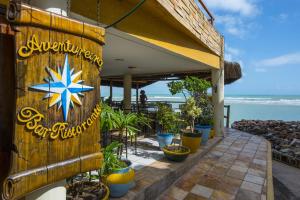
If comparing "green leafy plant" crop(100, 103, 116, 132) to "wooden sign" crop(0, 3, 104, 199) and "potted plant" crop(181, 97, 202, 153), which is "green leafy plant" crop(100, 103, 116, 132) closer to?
"wooden sign" crop(0, 3, 104, 199)

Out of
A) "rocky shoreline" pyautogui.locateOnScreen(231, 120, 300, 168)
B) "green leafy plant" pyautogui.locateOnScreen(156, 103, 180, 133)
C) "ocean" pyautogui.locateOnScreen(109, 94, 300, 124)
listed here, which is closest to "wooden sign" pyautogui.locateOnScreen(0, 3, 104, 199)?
"green leafy plant" pyautogui.locateOnScreen(156, 103, 180, 133)

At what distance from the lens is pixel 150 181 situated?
9.75ft

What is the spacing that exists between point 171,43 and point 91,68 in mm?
2611

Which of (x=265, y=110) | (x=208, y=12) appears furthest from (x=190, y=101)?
(x=265, y=110)

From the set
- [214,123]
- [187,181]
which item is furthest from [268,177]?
[214,123]

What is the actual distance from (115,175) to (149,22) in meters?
2.38

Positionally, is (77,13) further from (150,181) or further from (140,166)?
(140,166)

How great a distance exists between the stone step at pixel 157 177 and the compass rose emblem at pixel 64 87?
1791 mm

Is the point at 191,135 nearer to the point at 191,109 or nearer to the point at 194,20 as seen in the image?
the point at 191,109

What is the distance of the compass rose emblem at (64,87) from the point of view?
1163 mm

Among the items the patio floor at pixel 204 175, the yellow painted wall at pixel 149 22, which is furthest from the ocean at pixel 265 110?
the yellow painted wall at pixel 149 22

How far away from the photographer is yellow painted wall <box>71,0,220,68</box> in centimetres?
225

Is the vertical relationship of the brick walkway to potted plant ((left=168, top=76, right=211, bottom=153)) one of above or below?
below

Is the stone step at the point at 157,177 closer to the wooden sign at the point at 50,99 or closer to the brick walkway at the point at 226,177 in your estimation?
the brick walkway at the point at 226,177
